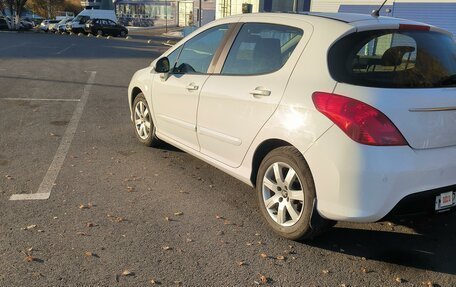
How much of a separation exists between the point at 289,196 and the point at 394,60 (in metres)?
1.29

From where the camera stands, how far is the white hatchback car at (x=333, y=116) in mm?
3123

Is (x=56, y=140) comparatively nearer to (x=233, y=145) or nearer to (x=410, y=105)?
(x=233, y=145)

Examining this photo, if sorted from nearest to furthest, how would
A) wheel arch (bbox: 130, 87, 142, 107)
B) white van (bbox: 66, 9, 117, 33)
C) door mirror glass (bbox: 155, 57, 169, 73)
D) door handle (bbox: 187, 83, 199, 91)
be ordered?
door handle (bbox: 187, 83, 199, 91) → door mirror glass (bbox: 155, 57, 169, 73) → wheel arch (bbox: 130, 87, 142, 107) → white van (bbox: 66, 9, 117, 33)

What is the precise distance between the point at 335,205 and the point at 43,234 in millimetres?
2245

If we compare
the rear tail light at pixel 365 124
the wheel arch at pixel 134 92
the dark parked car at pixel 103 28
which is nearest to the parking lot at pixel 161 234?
the wheel arch at pixel 134 92

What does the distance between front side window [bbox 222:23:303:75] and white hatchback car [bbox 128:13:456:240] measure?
1 centimetres

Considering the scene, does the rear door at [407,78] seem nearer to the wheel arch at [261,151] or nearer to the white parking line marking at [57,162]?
the wheel arch at [261,151]

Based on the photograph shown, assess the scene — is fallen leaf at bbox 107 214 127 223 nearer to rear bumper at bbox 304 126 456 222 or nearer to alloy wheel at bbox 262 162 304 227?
alloy wheel at bbox 262 162 304 227

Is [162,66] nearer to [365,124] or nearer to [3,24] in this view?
[365,124]

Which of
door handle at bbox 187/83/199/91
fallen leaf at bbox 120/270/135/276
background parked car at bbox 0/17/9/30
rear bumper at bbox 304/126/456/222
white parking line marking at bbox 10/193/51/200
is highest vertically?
door handle at bbox 187/83/199/91

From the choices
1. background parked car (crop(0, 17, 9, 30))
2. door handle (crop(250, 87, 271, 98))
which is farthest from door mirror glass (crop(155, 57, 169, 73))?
background parked car (crop(0, 17, 9, 30))

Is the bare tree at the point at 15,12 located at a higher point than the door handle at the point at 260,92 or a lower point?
lower

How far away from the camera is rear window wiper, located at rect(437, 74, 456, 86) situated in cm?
344

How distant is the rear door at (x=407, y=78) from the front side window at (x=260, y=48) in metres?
0.54
